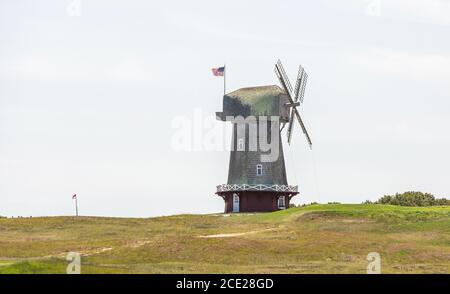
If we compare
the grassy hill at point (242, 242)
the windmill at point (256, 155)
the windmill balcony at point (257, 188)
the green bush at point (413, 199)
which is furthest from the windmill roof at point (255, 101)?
the green bush at point (413, 199)

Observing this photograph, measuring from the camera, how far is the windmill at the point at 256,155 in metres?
91.8

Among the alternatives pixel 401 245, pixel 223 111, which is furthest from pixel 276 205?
Answer: pixel 401 245

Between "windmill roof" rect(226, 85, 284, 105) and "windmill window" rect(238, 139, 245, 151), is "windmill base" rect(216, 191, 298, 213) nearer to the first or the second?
"windmill window" rect(238, 139, 245, 151)

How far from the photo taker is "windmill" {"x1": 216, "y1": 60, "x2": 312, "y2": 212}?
3615 inches

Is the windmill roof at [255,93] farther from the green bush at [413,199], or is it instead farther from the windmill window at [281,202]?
the green bush at [413,199]

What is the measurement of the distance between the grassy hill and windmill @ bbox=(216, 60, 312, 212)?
8.78 m

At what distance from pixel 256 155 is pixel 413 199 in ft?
69.5

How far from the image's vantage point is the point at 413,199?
10394cm

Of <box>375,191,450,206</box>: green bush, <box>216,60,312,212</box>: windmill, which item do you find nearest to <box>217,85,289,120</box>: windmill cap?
<box>216,60,312,212</box>: windmill

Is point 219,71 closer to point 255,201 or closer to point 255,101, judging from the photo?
point 255,101
